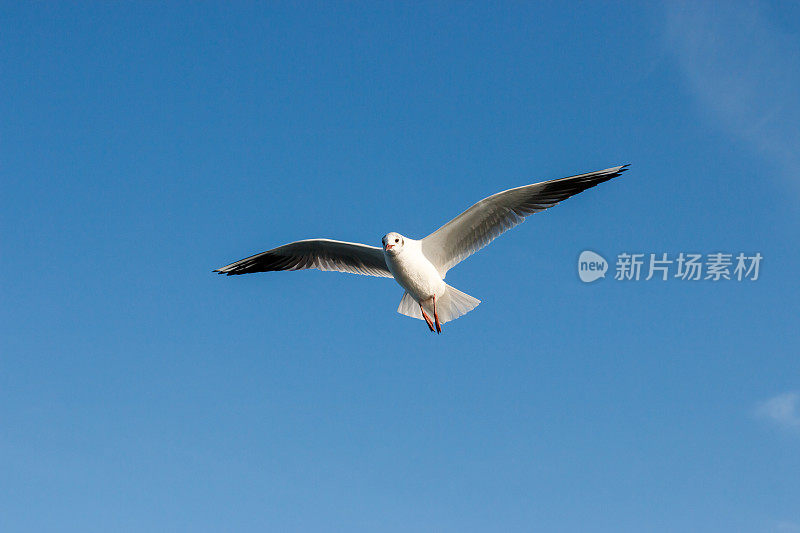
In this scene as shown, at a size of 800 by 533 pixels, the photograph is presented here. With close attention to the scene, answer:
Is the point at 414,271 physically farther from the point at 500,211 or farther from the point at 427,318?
the point at 500,211

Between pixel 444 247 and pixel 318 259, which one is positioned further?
pixel 318 259

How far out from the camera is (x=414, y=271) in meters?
12.7

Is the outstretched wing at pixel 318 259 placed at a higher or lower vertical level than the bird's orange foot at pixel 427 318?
higher

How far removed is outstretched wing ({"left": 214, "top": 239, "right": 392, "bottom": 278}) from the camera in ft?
44.8

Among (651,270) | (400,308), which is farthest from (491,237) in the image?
(651,270)

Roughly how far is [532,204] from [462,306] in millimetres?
1659

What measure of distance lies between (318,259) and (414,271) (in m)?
2.04

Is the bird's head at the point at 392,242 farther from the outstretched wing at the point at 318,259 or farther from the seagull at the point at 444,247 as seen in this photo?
the outstretched wing at the point at 318,259

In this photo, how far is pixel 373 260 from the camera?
13789 mm

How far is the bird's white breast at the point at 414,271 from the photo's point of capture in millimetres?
12625

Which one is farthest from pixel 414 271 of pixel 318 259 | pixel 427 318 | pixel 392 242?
pixel 318 259

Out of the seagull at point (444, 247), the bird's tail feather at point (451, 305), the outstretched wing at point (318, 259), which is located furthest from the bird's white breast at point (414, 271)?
the outstretched wing at point (318, 259)

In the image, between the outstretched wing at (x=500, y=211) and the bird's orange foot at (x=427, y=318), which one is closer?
the outstretched wing at (x=500, y=211)

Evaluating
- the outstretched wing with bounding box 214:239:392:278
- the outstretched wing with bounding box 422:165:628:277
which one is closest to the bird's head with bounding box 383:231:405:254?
the outstretched wing with bounding box 422:165:628:277
